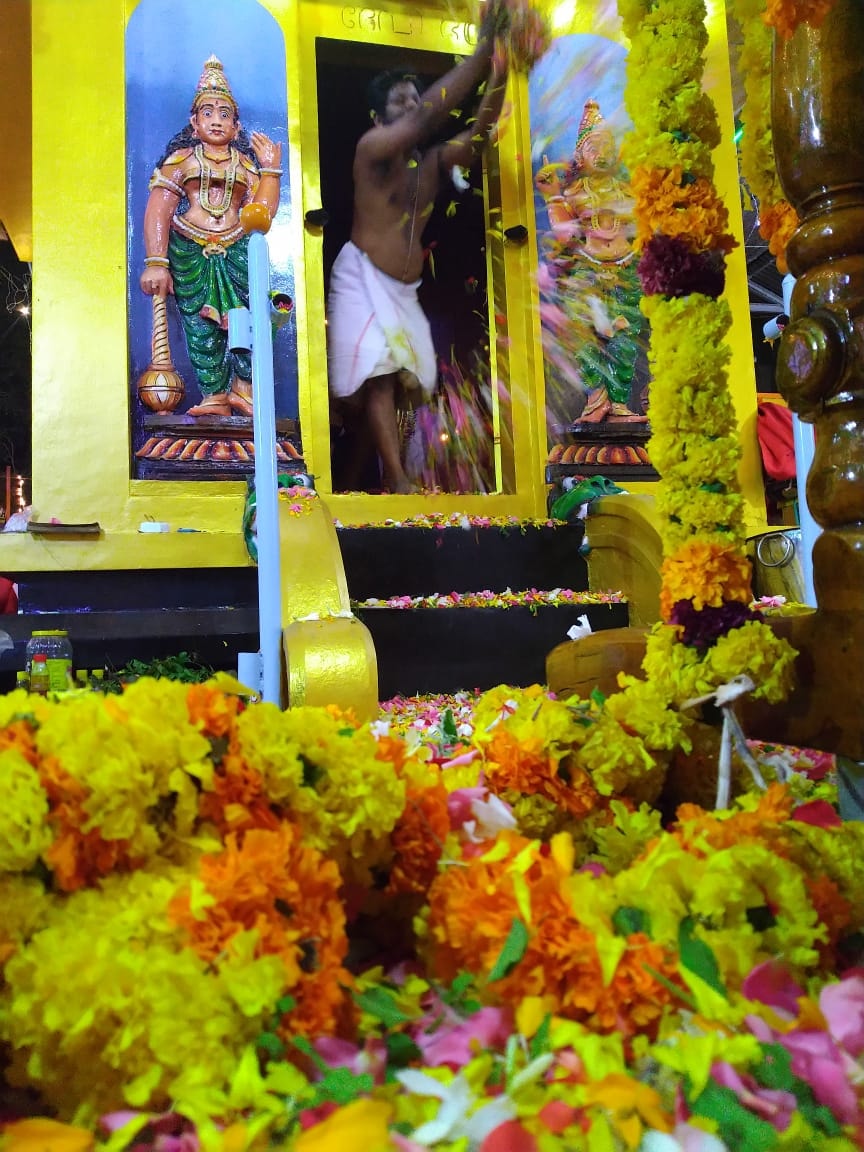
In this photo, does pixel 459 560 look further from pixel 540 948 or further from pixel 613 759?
pixel 540 948

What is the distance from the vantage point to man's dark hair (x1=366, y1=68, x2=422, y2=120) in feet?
16.8

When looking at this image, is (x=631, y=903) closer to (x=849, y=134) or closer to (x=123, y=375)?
(x=849, y=134)

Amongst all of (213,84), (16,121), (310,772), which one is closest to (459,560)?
(310,772)

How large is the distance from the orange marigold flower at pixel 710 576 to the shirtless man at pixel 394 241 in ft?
12.6

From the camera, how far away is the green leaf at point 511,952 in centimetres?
65

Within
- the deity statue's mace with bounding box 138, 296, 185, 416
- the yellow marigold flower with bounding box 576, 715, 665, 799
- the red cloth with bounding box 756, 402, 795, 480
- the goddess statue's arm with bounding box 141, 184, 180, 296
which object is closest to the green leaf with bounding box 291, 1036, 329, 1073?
the yellow marigold flower with bounding box 576, 715, 665, 799

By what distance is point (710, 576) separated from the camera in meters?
1.14

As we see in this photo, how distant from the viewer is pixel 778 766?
1315mm

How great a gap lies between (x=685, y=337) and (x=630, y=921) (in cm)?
83

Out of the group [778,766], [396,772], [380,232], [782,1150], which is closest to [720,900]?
[782,1150]

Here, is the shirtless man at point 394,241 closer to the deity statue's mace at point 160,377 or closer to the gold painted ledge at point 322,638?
the deity statue's mace at point 160,377

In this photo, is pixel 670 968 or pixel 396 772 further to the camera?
pixel 396 772

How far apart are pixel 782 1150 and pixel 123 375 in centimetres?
428

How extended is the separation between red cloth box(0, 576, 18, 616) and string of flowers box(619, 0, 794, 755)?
10.8 ft
